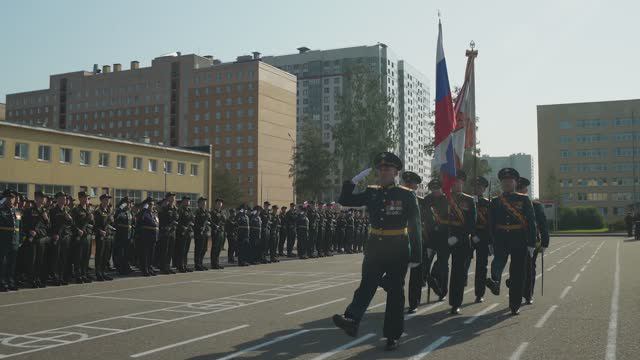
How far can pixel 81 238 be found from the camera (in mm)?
15109

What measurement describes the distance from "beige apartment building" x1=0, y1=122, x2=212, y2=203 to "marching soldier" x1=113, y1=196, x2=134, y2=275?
37.8m

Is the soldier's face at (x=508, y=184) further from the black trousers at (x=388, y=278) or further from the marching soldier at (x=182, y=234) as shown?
the marching soldier at (x=182, y=234)

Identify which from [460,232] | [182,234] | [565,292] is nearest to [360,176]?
[460,232]

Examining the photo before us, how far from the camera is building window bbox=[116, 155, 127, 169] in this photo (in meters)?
66.6

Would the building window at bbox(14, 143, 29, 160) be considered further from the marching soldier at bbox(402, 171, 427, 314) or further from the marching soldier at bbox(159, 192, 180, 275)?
the marching soldier at bbox(402, 171, 427, 314)

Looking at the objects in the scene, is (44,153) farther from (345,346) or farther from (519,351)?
(519,351)

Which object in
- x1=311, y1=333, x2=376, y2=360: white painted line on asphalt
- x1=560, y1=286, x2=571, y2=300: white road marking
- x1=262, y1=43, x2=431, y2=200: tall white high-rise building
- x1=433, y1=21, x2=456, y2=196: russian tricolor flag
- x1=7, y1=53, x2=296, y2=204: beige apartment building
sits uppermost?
x1=262, y1=43, x2=431, y2=200: tall white high-rise building

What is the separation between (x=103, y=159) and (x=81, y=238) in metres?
52.4

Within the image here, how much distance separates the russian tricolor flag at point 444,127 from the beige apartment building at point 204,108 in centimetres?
9875

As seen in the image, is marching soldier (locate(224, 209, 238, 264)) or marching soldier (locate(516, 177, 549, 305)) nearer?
marching soldier (locate(516, 177, 549, 305))

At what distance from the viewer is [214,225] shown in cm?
2006

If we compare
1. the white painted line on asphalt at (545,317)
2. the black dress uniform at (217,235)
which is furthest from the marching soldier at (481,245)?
the black dress uniform at (217,235)

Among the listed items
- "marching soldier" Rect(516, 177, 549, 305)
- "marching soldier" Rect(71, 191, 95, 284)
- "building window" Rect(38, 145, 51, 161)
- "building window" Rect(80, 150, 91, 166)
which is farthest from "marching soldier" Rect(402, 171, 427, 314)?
"building window" Rect(80, 150, 91, 166)

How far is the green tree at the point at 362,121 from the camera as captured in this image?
62.2 metres
